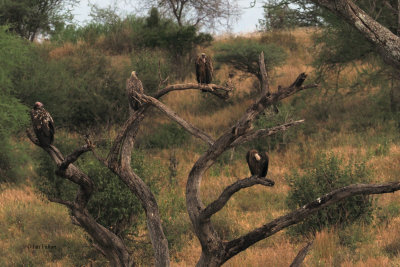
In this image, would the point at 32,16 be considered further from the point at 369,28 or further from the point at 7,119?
the point at 369,28

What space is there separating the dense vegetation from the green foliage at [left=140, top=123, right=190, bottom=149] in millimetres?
40

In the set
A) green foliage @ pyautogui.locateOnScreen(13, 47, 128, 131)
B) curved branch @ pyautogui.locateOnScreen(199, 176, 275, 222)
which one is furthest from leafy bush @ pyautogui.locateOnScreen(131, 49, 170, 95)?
curved branch @ pyautogui.locateOnScreen(199, 176, 275, 222)

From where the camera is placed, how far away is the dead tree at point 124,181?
12.9ft

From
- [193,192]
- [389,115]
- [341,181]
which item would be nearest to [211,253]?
[193,192]

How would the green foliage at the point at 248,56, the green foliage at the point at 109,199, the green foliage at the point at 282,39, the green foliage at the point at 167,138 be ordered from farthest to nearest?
the green foliage at the point at 282,39 → the green foliage at the point at 248,56 → the green foliage at the point at 167,138 → the green foliage at the point at 109,199

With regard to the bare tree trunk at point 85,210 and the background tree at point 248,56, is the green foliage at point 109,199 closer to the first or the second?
the bare tree trunk at point 85,210

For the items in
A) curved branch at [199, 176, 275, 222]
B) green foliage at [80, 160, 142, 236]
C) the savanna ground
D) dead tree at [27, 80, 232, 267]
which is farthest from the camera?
green foliage at [80, 160, 142, 236]

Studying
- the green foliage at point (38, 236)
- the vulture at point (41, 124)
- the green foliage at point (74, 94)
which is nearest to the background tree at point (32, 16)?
the green foliage at point (74, 94)

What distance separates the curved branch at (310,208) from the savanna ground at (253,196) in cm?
269

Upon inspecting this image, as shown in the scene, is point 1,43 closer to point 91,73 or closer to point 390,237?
point 91,73

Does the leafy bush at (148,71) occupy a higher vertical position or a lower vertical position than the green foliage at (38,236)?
higher

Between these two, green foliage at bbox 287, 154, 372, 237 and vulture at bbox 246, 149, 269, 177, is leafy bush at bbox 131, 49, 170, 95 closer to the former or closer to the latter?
green foliage at bbox 287, 154, 372, 237

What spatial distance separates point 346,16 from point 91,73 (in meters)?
11.9

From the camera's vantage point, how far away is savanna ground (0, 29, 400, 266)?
7.11m
